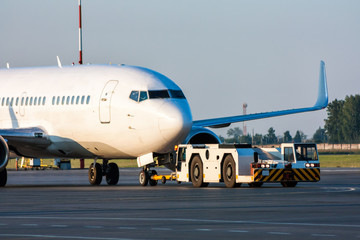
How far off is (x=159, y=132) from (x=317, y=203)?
12045 millimetres

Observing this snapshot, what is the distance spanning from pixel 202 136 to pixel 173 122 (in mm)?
6141

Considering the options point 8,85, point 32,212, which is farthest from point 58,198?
point 8,85

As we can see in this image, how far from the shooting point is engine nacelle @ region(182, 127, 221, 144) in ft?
→ 135

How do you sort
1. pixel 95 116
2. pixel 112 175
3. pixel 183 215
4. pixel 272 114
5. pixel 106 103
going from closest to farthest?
pixel 183 215 < pixel 106 103 < pixel 95 116 < pixel 112 175 < pixel 272 114

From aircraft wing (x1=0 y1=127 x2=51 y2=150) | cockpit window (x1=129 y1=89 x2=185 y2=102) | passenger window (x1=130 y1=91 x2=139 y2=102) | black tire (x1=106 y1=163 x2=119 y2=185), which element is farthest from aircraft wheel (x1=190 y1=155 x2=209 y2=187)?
aircraft wing (x1=0 y1=127 x2=51 y2=150)

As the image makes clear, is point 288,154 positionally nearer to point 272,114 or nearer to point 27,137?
point 272,114

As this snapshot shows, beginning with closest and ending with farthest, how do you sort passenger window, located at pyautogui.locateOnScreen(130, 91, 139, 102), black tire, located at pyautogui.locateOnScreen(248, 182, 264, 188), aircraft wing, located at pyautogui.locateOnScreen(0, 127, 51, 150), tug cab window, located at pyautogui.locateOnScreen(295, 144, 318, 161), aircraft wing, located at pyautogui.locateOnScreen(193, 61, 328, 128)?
black tire, located at pyautogui.locateOnScreen(248, 182, 264, 188) → passenger window, located at pyautogui.locateOnScreen(130, 91, 139, 102) → tug cab window, located at pyautogui.locateOnScreen(295, 144, 318, 161) → aircraft wing, located at pyautogui.locateOnScreen(0, 127, 51, 150) → aircraft wing, located at pyautogui.locateOnScreen(193, 61, 328, 128)

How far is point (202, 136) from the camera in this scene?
4134cm

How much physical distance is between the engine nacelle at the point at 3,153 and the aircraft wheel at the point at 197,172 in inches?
297

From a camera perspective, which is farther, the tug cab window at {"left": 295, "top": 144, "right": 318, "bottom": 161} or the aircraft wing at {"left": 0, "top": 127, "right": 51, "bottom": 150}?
the aircraft wing at {"left": 0, "top": 127, "right": 51, "bottom": 150}

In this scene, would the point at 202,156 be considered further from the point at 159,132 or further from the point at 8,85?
the point at 8,85

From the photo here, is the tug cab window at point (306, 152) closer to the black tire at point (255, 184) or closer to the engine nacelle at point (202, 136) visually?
the black tire at point (255, 184)

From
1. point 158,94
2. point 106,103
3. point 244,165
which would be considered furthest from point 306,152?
point 106,103

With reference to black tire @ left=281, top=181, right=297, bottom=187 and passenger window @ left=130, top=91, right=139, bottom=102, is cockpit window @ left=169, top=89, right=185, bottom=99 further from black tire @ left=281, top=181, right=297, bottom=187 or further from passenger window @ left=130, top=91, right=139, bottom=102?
black tire @ left=281, top=181, right=297, bottom=187
